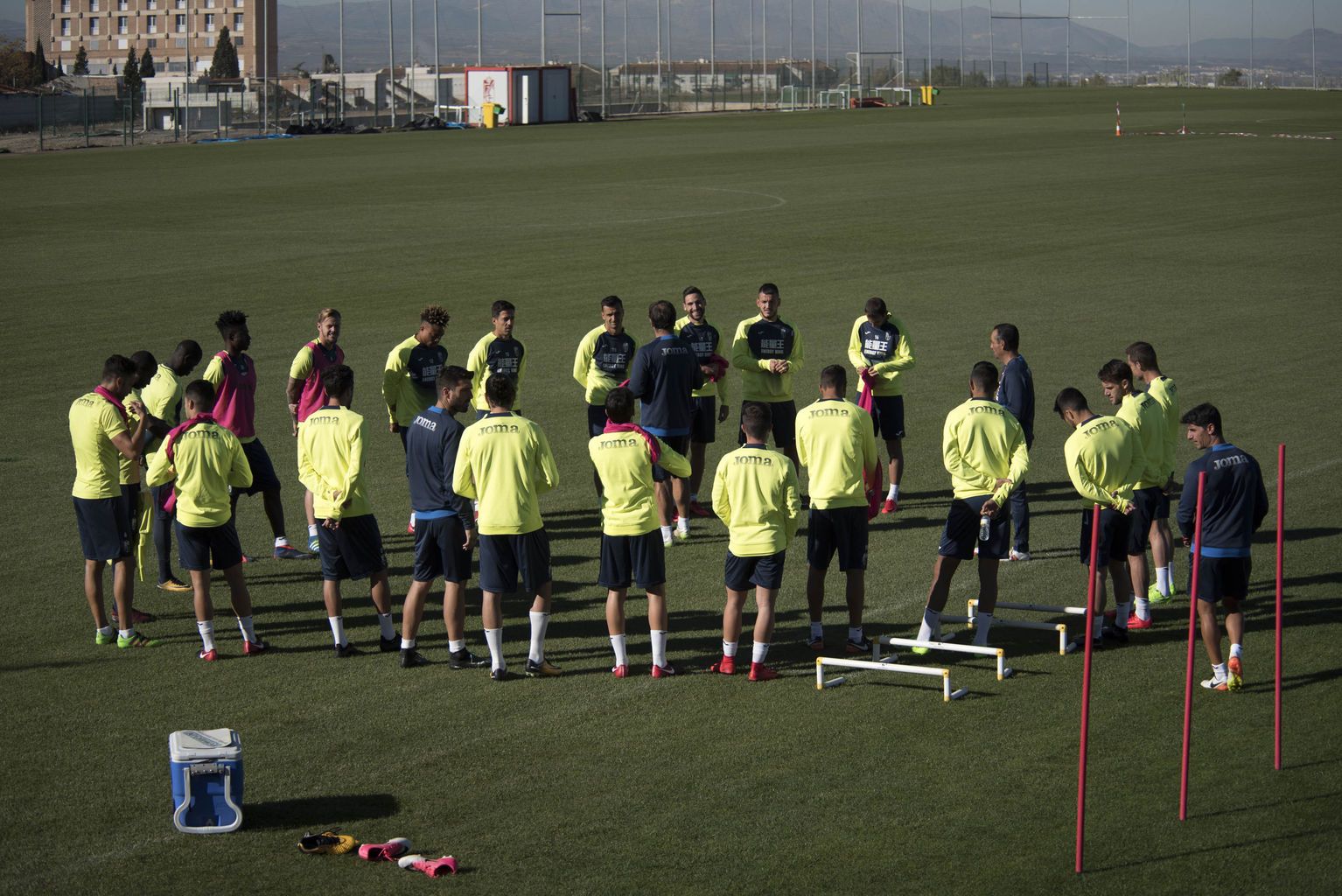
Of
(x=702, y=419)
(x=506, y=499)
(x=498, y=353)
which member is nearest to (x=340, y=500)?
(x=506, y=499)

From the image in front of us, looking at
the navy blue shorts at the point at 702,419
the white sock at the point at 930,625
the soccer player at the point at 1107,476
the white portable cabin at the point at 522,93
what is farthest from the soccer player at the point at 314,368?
the white portable cabin at the point at 522,93

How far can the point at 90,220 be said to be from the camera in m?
38.8

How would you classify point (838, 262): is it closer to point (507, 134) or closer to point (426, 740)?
point (426, 740)

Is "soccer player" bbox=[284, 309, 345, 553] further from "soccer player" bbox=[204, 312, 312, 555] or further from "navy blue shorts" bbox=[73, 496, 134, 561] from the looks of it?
"navy blue shorts" bbox=[73, 496, 134, 561]

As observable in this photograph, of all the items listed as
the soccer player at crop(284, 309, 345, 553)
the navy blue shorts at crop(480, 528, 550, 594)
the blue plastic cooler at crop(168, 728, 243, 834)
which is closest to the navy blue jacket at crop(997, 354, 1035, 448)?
the navy blue shorts at crop(480, 528, 550, 594)

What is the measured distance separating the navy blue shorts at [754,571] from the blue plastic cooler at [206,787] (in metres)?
3.65

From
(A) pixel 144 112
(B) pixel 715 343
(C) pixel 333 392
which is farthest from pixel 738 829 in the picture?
(A) pixel 144 112

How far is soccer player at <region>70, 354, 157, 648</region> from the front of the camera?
37.1 ft

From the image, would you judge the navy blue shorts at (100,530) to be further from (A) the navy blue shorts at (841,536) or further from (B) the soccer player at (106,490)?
(A) the navy blue shorts at (841,536)

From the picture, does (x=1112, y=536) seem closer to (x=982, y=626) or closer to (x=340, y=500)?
(x=982, y=626)

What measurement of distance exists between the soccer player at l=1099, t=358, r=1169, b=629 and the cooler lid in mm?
6614

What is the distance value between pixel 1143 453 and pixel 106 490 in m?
7.77

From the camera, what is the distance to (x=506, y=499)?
411 inches

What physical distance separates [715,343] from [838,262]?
56.6 feet
